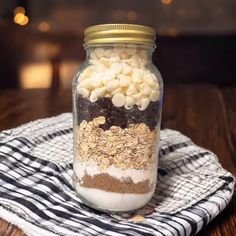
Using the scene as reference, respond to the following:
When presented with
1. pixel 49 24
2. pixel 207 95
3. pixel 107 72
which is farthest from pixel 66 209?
pixel 49 24

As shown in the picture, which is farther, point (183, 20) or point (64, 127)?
point (183, 20)

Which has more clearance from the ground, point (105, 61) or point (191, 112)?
point (105, 61)

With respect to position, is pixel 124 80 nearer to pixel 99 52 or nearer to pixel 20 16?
pixel 99 52

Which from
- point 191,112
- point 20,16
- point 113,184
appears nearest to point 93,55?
point 113,184

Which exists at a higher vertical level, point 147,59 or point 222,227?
point 147,59

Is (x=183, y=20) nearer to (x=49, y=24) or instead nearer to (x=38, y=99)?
(x=49, y=24)

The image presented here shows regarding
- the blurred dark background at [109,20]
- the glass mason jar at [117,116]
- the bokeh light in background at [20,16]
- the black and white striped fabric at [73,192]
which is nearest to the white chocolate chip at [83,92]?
the glass mason jar at [117,116]

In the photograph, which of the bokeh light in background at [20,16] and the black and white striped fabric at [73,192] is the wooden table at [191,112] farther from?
the bokeh light in background at [20,16]
